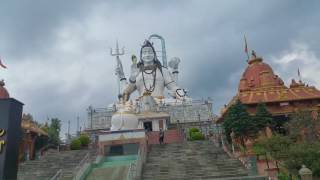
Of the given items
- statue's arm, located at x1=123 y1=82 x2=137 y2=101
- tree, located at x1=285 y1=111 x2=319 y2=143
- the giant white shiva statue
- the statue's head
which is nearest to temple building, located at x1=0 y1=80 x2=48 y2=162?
the giant white shiva statue

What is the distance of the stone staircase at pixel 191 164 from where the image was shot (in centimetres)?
1639

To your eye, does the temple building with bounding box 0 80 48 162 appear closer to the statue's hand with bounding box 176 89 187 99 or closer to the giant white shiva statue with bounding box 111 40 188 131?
the giant white shiva statue with bounding box 111 40 188 131

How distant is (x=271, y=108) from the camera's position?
26.0m

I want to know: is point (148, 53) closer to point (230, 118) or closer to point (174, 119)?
point (174, 119)

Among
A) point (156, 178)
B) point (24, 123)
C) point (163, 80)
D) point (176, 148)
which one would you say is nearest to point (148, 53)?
point (163, 80)

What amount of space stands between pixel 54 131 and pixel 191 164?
72.1ft

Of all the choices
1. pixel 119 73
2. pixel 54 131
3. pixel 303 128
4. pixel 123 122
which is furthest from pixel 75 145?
pixel 119 73

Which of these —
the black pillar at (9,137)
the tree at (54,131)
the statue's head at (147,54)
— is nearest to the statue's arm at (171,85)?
the statue's head at (147,54)

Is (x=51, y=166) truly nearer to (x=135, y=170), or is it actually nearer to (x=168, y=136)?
(x=135, y=170)

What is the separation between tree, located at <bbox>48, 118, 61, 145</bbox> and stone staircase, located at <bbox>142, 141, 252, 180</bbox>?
13.8 meters

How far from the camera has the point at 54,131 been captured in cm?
3644

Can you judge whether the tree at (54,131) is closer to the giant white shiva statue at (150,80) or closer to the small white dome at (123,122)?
the giant white shiva statue at (150,80)

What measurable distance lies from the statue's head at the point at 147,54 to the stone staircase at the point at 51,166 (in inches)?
781

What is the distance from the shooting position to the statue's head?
139 ft
